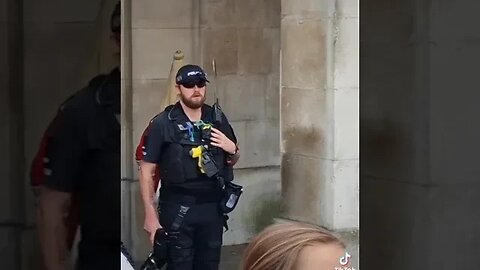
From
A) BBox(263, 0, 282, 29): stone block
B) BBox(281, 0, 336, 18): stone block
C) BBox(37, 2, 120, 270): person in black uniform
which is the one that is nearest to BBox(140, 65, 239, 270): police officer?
BBox(281, 0, 336, 18): stone block

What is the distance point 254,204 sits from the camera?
28.4ft

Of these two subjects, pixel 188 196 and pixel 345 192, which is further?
pixel 345 192

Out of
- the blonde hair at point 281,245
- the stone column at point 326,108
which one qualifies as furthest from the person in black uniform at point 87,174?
the stone column at point 326,108

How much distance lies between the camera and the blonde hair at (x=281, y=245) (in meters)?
2.35

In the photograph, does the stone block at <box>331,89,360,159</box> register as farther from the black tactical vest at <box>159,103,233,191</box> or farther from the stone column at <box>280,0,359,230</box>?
the black tactical vest at <box>159,103,233,191</box>

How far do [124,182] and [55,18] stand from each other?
14.0 feet

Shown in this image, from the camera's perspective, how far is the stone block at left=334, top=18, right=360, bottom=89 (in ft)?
22.4

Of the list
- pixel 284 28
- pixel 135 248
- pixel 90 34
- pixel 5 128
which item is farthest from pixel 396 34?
pixel 135 248

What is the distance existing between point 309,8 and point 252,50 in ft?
5.24

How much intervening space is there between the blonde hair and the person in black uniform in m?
1.47

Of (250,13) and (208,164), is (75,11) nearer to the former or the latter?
(208,164)

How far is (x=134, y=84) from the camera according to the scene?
806 cm

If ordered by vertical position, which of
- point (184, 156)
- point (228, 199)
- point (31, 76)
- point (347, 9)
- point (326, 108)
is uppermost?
point (347, 9)

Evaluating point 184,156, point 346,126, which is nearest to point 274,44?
point 346,126
